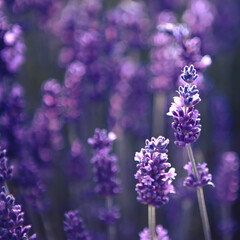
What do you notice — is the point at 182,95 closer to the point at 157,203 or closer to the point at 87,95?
the point at 157,203

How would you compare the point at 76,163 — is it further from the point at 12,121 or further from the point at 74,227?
the point at 74,227

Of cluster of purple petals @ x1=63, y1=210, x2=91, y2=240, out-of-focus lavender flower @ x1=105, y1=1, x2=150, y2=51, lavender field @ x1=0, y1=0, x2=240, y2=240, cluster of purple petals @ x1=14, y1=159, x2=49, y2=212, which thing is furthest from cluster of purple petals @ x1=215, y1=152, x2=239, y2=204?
out-of-focus lavender flower @ x1=105, y1=1, x2=150, y2=51

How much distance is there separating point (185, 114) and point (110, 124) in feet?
4.87

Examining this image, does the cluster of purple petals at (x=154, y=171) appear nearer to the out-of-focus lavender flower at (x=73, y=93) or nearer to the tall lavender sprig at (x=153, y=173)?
the tall lavender sprig at (x=153, y=173)

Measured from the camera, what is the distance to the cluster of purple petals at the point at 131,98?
3.26 m

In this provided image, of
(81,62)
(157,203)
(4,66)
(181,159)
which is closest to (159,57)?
(81,62)

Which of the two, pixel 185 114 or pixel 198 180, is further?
pixel 198 180

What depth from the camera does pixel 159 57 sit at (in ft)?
9.98

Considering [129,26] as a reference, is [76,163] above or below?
below

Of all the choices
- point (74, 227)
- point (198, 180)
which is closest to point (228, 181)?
point (198, 180)

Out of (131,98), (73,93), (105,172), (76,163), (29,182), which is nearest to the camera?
(105,172)

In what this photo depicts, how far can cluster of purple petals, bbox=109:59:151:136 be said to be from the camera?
10.7ft

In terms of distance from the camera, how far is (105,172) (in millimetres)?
2201

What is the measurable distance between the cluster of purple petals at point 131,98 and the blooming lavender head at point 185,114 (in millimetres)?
1498
